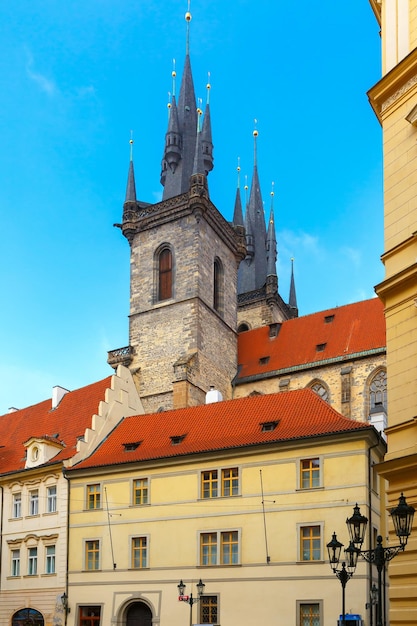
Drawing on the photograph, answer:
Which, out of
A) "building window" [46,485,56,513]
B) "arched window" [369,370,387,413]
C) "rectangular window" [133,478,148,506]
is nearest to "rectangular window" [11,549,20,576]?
"building window" [46,485,56,513]

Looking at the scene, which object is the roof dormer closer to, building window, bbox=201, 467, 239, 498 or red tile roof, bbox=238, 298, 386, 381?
building window, bbox=201, 467, 239, 498

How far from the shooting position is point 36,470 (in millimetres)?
33000

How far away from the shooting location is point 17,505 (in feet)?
111

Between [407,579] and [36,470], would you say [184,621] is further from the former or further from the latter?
[407,579]

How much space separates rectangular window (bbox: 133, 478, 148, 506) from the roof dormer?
499cm

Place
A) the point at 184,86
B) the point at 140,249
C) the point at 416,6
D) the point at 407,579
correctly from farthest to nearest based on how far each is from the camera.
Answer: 1. the point at 184,86
2. the point at 140,249
3. the point at 416,6
4. the point at 407,579

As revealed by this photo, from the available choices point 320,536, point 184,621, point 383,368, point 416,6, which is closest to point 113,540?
point 184,621

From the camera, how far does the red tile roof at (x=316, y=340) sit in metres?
45.1

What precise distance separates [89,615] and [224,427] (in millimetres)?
8067

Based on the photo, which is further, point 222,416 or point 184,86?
point 184,86

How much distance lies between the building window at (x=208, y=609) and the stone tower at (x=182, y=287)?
1627 centimetres

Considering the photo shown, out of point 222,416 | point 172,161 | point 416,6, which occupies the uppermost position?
point 172,161

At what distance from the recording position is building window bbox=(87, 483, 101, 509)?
30969mm

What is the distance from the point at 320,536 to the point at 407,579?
1391 cm
